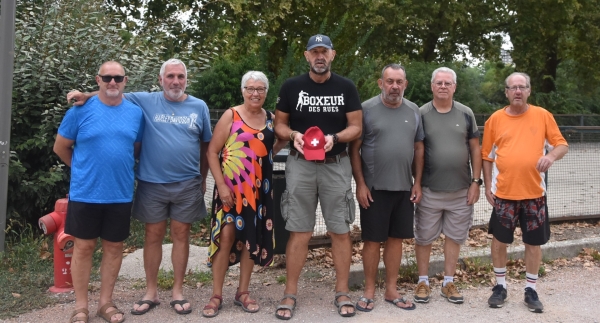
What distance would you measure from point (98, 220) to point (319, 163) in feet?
5.67

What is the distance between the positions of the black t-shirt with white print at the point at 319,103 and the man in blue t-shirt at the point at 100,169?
3.87 ft

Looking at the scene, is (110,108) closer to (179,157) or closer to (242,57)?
(179,157)

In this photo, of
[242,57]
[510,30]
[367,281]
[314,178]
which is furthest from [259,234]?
[510,30]

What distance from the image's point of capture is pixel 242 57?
17.5 metres

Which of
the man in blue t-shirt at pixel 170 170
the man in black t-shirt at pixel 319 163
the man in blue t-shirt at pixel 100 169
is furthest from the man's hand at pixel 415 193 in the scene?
the man in blue t-shirt at pixel 100 169

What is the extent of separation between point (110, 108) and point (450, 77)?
8.99ft

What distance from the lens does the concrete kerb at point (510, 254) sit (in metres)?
5.55

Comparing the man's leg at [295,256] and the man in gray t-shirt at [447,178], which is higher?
the man in gray t-shirt at [447,178]

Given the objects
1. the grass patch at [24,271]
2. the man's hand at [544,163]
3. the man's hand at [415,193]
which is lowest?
the grass patch at [24,271]

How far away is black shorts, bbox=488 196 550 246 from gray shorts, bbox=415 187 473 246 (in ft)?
0.89

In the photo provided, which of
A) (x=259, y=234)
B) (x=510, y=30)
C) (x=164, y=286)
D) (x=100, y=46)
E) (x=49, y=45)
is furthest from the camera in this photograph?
(x=510, y=30)

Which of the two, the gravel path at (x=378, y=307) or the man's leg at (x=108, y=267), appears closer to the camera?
the man's leg at (x=108, y=267)

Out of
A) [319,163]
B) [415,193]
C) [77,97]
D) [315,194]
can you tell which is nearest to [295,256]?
[315,194]

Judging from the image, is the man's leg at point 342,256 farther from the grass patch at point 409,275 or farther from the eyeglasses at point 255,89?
the eyeglasses at point 255,89
